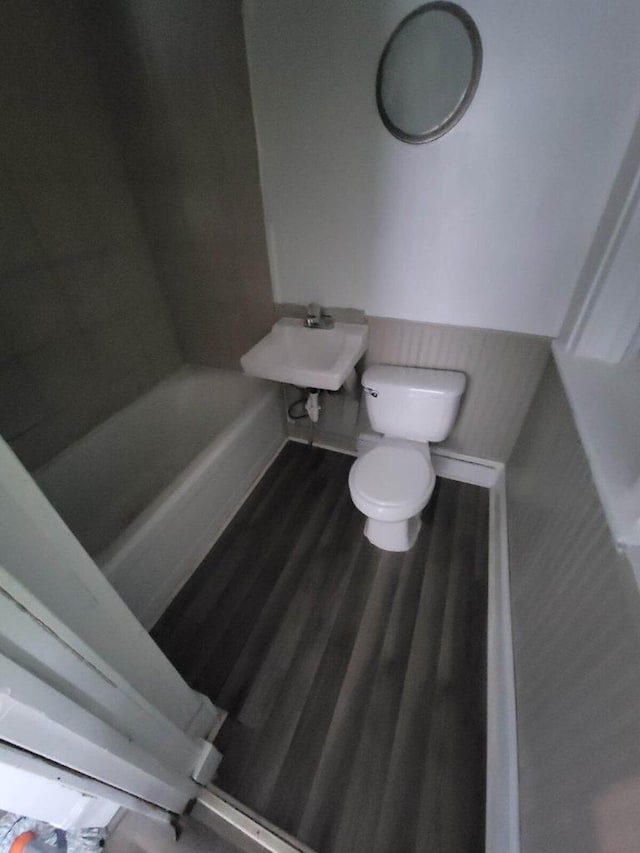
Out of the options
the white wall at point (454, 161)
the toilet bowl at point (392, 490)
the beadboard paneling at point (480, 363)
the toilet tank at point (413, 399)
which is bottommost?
the toilet bowl at point (392, 490)

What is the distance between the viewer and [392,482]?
4.49 feet

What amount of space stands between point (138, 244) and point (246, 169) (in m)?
0.68

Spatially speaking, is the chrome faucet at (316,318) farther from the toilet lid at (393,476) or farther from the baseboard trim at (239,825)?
the baseboard trim at (239,825)

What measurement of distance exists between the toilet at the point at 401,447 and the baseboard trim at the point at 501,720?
0.37 metres

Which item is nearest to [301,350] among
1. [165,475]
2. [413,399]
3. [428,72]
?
[413,399]

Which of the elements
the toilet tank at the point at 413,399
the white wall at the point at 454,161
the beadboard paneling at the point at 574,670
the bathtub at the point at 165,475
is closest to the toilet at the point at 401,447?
the toilet tank at the point at 413,399

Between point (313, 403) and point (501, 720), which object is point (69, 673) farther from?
point (313, 403)

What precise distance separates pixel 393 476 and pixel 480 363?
25.4 inches

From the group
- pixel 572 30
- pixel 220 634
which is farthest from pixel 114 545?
pixel 572 30

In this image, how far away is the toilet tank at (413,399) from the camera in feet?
4.84

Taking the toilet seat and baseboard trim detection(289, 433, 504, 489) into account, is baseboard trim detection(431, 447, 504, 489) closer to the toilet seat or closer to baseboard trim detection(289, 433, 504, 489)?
baseboard trim detection(289, 433, 504, 489)

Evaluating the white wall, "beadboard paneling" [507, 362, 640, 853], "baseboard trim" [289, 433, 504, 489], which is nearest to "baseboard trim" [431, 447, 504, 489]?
"baseboard trim" [289, 433, 504, 489]

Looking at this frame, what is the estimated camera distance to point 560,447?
1056 mm

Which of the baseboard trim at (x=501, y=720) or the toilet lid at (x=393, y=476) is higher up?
the toilet lid at (x=393, y=476)
